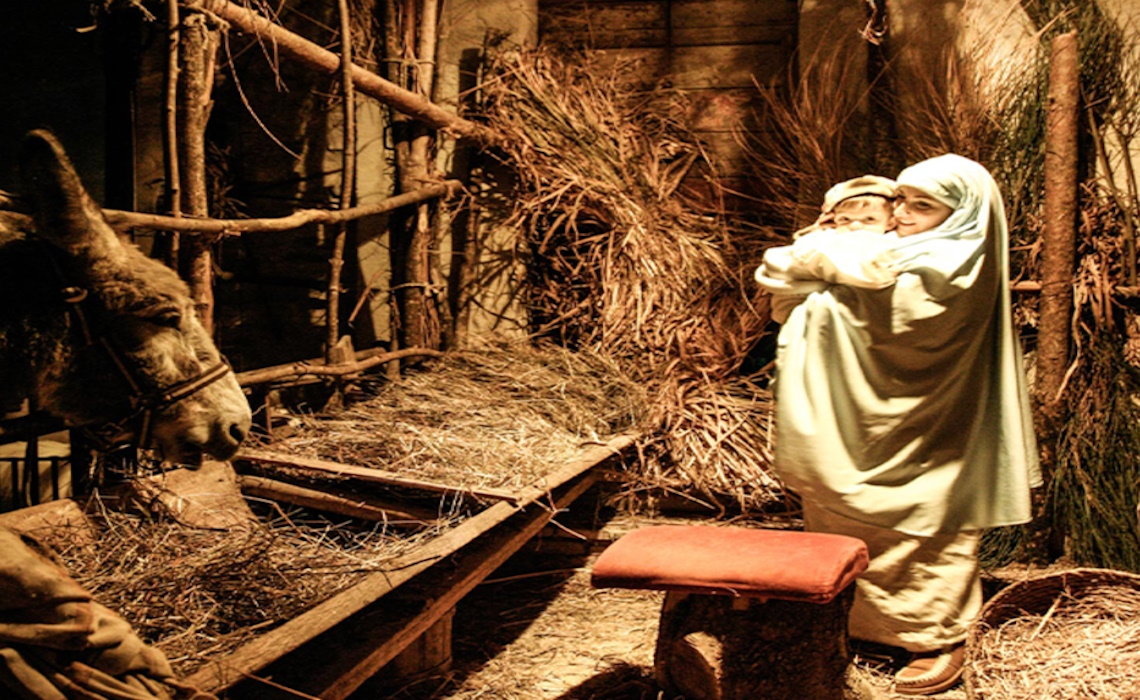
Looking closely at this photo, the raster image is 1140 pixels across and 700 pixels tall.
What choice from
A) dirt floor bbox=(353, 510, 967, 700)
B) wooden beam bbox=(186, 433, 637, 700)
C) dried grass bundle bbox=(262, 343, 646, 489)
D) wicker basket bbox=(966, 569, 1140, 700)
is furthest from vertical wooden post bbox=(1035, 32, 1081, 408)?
wooden beam bbox=(186, 433, 637, 700)

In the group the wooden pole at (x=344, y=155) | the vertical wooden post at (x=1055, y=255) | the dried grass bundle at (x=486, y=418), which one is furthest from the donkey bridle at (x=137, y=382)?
the vertical wooden post at (x=1055, y=255)

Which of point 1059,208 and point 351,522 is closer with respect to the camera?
point 351,522

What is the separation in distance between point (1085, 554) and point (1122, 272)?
1.27 m

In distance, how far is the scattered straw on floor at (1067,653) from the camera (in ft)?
10.5

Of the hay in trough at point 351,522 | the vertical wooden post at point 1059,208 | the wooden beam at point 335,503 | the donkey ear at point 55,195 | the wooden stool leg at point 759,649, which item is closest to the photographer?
the donkey ear at point 55,195

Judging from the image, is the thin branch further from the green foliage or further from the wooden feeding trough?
the green foliage

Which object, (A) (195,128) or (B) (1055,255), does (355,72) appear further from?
(B) (1055,255)

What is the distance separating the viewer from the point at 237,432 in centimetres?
233

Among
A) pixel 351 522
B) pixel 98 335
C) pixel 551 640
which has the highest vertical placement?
pixel 98 335

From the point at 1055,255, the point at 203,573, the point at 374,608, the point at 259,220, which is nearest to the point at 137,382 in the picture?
the point at 203,573

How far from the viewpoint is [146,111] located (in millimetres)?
4855

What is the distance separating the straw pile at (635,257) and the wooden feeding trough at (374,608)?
3.06ft

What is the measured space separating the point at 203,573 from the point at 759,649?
1593 millimetres

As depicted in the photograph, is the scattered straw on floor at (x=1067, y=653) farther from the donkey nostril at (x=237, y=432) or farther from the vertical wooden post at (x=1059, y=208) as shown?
the donkey nostril at (x=237, y=432)
